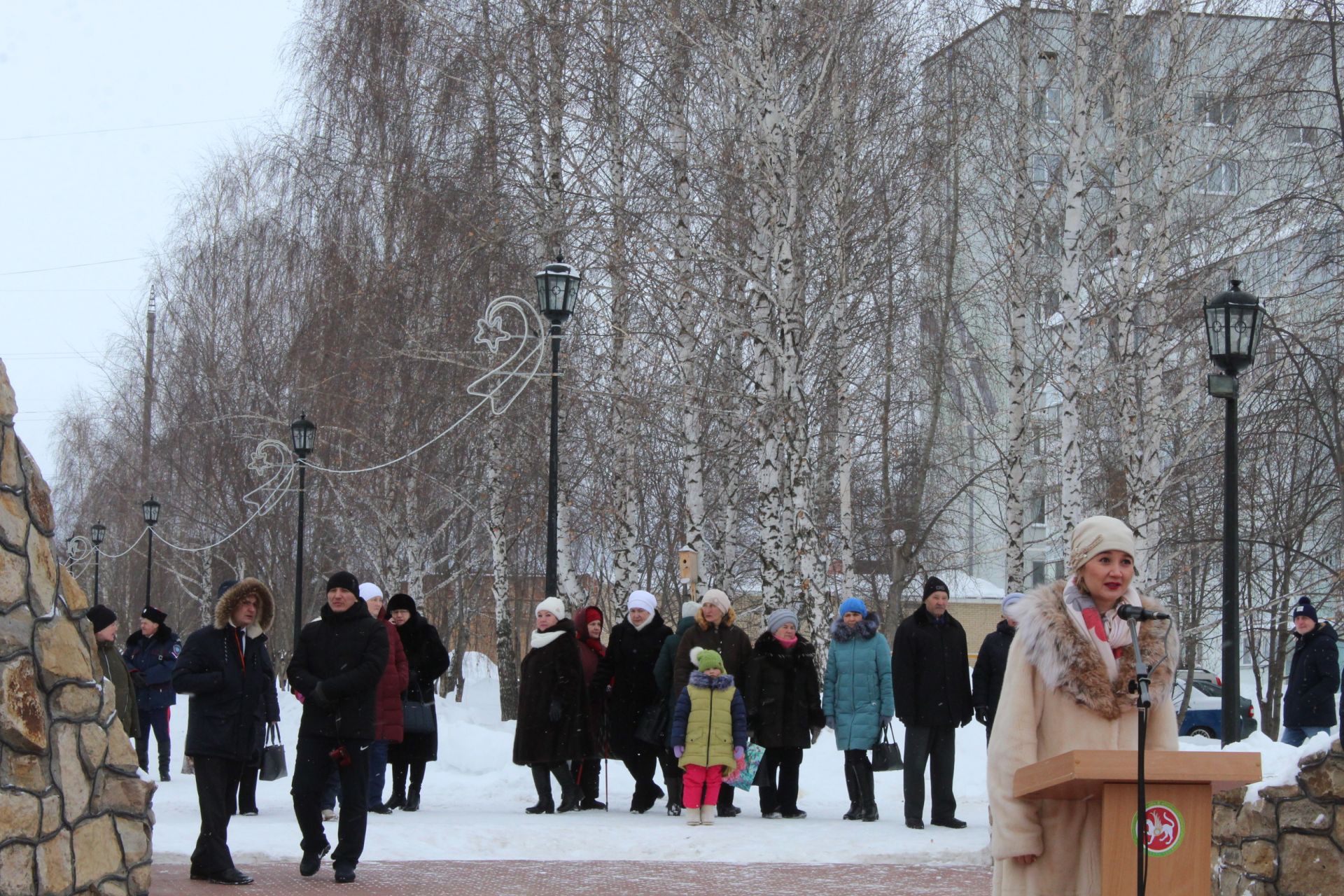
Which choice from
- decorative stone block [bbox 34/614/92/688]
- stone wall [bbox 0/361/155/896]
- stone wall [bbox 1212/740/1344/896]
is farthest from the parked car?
decorative stone block [bbox 34/614/92/688]

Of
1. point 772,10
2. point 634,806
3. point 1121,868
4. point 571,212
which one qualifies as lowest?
point 634,806

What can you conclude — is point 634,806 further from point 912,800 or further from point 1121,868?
point 1121,868

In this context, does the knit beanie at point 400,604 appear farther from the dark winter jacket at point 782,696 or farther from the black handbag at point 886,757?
the black handbag at point 886,757

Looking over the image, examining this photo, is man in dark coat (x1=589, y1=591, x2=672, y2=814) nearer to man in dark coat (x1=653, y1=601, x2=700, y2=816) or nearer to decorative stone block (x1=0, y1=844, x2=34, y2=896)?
man in dark coat (x1=653, y1=601, x2=700, y2=816)

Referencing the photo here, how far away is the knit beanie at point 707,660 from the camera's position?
13445mm

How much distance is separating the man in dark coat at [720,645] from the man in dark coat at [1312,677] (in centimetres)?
499

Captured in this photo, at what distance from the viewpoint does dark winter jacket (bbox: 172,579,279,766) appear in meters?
10.2

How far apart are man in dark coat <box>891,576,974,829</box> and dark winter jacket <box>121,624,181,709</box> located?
350 inches

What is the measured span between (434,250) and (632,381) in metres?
4.97

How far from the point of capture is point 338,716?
10.0 metres

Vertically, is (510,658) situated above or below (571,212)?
below

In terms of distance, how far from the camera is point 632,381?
77.7ft

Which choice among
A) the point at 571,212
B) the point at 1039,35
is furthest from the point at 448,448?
the point at 1039,35

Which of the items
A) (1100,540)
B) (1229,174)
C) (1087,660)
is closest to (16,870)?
(1087,660)
